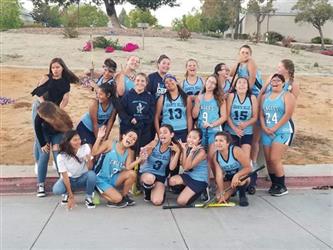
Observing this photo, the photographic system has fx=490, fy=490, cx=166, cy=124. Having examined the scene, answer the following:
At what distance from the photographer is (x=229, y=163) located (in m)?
6.02

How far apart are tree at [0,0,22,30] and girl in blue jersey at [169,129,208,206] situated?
48.7 meters

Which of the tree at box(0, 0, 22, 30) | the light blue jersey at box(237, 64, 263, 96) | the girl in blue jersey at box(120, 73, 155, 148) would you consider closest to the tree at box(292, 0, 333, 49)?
the tree at box(0, 0, 22, 30)

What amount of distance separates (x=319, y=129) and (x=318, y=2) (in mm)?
29568

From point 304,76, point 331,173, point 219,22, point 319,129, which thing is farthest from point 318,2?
point 331,173

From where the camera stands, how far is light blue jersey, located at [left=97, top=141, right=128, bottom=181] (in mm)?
5953

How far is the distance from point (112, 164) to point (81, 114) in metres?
6.13

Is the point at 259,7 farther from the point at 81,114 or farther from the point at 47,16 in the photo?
the point at 81,114

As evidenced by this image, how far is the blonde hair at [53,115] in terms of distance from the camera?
5.83 m

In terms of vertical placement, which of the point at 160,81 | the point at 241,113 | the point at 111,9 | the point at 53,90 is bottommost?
the point at 241,113

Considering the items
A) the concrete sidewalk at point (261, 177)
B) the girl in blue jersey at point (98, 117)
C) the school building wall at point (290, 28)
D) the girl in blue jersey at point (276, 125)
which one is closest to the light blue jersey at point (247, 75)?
the girl in blue jersey at point (276, 125)

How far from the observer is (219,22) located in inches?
2073

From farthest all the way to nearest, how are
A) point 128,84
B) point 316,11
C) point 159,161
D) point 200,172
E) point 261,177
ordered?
point 316,11
point 261,177
point 128,84
point 159,161
point 200,172

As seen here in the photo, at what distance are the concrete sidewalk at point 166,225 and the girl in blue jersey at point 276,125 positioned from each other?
0.34m

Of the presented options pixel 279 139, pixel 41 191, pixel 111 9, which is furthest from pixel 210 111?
pixel 111 9
